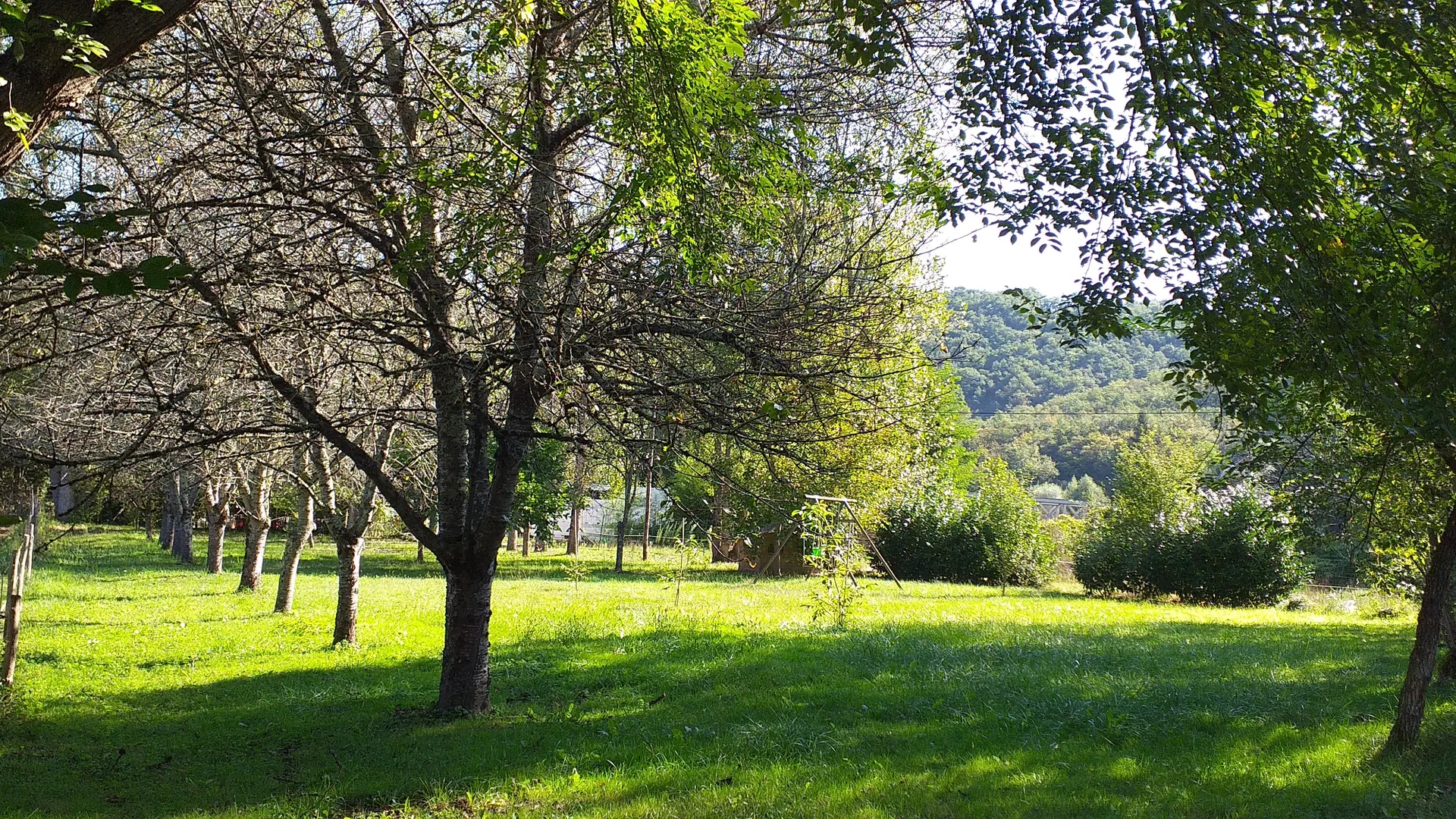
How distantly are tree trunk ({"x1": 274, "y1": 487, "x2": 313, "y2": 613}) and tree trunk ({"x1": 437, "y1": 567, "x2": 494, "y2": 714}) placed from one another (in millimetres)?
7326

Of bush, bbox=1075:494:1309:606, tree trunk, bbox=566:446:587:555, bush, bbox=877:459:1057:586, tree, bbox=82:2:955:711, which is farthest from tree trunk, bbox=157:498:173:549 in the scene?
bush, bbox=1075:494:1309:606

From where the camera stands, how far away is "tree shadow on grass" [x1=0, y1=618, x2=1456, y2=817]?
5953 mm

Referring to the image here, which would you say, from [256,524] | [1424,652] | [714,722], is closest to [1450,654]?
[1424,652]

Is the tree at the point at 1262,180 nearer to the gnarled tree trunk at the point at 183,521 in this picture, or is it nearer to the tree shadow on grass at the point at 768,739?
the tree shadow on grass at the point at 768,739

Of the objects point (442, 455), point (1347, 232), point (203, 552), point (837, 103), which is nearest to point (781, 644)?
point (442, 455)

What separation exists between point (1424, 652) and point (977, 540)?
2041 centimetres

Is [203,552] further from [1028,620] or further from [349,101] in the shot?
[349,101]

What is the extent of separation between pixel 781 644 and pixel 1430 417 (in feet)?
A: 24.5

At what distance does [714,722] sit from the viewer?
7781 millimetres

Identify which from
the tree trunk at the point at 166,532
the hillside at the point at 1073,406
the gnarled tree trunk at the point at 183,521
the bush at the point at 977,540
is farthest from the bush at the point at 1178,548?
the hillside at the point at 1073,406

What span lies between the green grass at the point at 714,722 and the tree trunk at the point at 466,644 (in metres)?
0.24

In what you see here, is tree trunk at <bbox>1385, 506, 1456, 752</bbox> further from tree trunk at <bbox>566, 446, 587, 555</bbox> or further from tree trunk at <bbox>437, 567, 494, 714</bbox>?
tree trunk at <bbox>566, 446, 587, 555</bbox>

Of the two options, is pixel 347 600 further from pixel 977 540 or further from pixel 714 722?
pixel 977 540

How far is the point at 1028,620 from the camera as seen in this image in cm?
1496
